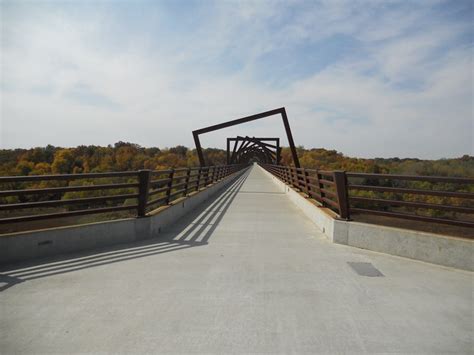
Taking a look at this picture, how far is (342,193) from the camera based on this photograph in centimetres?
604

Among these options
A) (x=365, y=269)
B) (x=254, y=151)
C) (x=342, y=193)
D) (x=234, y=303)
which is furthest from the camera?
(x=254, y=151)

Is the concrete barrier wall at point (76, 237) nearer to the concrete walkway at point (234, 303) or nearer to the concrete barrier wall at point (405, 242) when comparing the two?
the concrete walkway at point (234, 303)

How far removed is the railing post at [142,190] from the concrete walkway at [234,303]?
2.99 ft

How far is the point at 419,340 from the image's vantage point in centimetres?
281

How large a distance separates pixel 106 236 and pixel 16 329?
2.76 m

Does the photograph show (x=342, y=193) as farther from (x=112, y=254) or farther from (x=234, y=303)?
(x=112, y=254)

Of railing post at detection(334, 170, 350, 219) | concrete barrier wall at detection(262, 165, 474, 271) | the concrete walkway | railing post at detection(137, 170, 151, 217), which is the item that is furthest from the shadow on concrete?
railing post at detection(334, 170, 350, 219)

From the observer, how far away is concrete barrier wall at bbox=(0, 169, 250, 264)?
464 centimetres

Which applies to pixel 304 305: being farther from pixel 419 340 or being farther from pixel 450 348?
pixel 450 348

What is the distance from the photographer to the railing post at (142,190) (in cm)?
620

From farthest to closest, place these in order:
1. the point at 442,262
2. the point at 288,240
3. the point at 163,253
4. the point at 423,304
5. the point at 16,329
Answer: the point at 288,240 < the point at 163,253 < the point at 442,262 < the point at 423,304 < the point at 16,329

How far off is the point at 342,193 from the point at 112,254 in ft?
14.5

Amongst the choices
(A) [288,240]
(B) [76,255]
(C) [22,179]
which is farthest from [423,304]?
(C) [22,179]

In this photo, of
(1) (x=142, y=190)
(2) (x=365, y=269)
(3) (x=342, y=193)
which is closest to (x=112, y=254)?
(1) (x=142, y=190)
